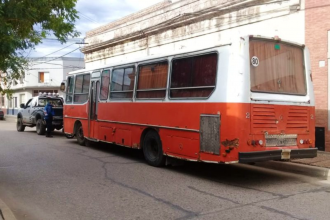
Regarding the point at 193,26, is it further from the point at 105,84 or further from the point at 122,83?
the point at 122,83

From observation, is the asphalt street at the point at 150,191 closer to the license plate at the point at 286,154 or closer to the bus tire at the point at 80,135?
the license plate at the point at 286,154

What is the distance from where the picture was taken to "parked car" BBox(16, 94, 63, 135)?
1758 centimetres

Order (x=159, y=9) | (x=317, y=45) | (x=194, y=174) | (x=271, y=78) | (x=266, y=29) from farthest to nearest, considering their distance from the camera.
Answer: (x=159, y=9)
(x=266, y=29)
(x=317, y=45)
(x=194, y=174)
(x=271, y=78)

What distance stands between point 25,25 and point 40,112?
11739 millimetres

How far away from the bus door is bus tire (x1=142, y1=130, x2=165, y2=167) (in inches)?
122

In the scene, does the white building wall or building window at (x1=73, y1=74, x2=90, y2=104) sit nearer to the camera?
the white building wall

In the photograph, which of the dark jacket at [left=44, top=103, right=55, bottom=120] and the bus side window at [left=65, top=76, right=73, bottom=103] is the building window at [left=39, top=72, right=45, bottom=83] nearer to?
the dark jacket at [left=44, top=103, right=55, bottom=120]

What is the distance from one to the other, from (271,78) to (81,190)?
446 centimetres

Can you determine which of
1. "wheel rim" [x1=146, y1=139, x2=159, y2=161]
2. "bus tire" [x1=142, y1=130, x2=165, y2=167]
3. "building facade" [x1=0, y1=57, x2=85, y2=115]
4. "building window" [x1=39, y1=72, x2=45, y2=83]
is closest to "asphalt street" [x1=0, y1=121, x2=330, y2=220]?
"bus tire" [x1=142, y1=130, x2=165, y2=167]

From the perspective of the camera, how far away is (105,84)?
11.5 m

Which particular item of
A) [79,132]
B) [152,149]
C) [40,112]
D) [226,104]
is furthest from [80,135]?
[226,104]

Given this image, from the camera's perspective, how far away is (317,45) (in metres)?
11.0

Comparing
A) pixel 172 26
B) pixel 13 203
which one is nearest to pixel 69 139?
pixel 172 26

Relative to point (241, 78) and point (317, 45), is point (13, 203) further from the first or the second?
point (317, 45)
